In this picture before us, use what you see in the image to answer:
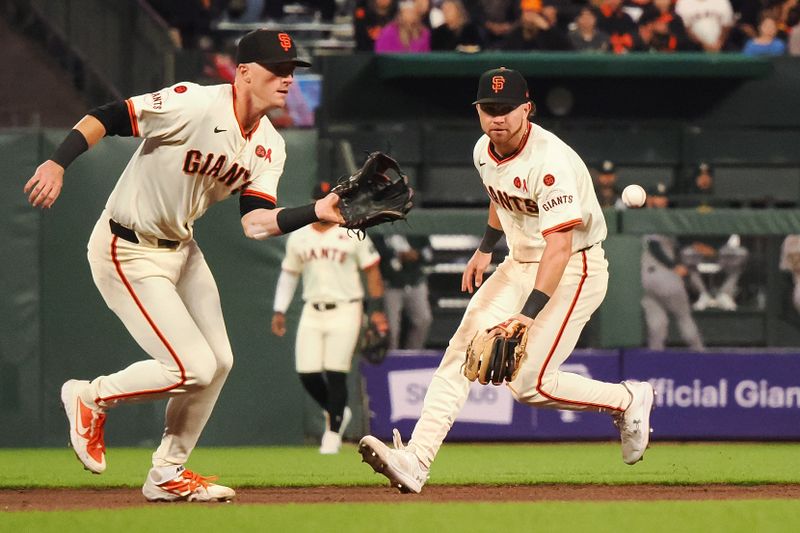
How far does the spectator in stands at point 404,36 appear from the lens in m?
14.9

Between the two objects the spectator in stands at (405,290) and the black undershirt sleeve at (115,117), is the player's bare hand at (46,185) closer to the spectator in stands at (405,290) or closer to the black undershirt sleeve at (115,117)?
the black undershirt sleeve at (115,117)

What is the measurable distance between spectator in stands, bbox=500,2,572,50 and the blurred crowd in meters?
0.01

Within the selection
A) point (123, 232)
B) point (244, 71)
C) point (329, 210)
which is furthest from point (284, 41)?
point (123, 232)

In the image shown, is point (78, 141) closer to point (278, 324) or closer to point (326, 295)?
point (326, 295)

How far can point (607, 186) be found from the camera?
1382 cm

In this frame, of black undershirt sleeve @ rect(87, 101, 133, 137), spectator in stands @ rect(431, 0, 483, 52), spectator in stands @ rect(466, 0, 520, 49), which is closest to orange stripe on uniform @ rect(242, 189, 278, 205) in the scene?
black undershirt sleeve @ rect(87, 101, 133, 137)

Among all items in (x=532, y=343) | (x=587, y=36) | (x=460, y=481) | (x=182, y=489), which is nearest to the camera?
(x=182, y=489)

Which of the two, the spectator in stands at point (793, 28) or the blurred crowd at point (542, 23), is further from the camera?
the spectator in stands at point (793, 28)

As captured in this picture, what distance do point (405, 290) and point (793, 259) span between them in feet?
11.1

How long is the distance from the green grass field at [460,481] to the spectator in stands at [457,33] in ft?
15.9

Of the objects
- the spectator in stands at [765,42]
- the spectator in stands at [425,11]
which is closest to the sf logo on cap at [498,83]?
the spectator in stands at [425,11]

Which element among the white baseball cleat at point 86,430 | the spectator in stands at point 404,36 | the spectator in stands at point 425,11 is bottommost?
the white baseball cleat at point 86,430

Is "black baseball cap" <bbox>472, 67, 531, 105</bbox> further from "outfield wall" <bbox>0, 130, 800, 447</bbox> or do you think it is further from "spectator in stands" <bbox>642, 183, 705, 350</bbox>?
"spectator in stands" <bbox>642, 183, 705, 350</bbox>

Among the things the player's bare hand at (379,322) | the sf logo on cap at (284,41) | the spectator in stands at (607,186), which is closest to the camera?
the sf logo on cap at (284,41)
